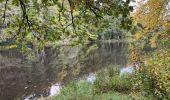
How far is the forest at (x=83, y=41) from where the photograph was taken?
5166mm

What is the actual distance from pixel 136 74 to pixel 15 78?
1943 centimetres

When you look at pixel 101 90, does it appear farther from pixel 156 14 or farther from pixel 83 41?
pixel 83 41

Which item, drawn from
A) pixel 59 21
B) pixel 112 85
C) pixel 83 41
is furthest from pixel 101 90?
pixel 59 21

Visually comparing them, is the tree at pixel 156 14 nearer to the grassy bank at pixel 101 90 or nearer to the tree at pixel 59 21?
the grassy bank at pixel 101 90

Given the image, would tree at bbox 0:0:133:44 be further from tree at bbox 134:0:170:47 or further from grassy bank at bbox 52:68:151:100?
tree at bbox 134:0:170:47

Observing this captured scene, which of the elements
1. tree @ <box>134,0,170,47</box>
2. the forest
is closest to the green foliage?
the forest

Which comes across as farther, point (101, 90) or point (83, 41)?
point (101, 90)

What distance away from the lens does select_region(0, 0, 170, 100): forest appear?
5.17 meters

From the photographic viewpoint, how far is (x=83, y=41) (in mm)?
6246

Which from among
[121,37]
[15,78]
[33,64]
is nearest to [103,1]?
[15,78]

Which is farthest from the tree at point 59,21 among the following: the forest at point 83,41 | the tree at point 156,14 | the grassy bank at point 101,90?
the tree at point 156,14

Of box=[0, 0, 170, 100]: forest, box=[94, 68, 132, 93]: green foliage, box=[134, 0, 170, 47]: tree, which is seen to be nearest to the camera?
box=[0, 0, 170, 100]: forest

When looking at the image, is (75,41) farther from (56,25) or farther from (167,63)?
(167,63)

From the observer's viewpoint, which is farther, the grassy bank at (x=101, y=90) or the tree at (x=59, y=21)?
the grassy bank at (x=101, y=90)
